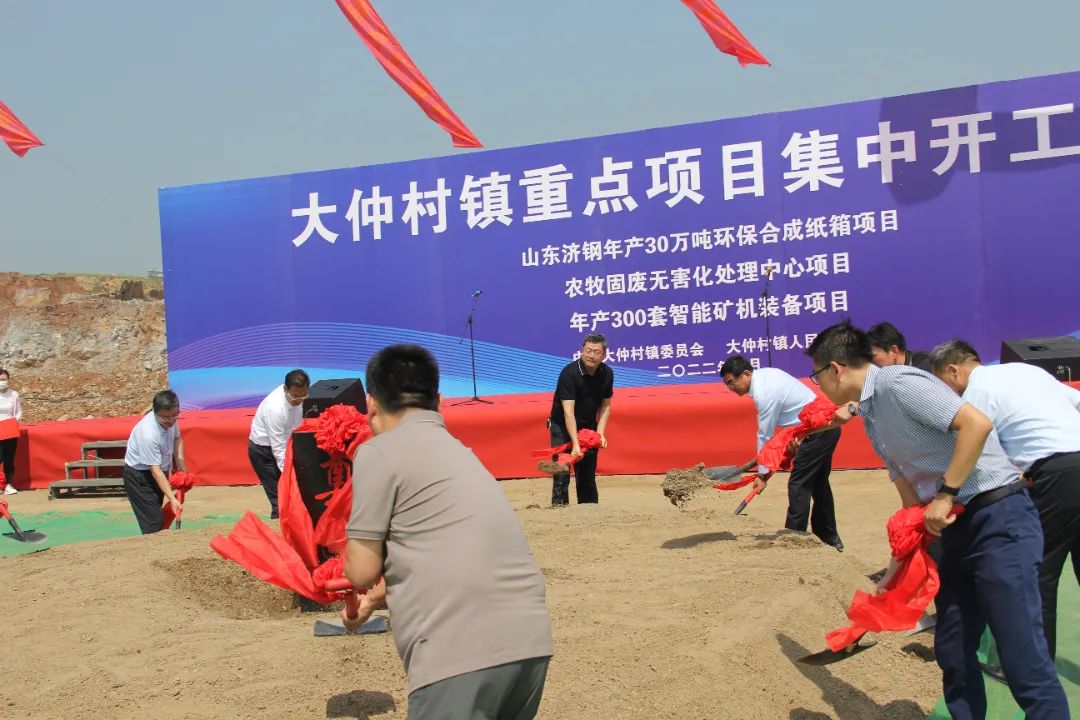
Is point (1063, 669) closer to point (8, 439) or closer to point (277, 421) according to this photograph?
point (277, 421)

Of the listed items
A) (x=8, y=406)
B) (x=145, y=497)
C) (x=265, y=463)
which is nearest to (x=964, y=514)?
(x=265, y=463)

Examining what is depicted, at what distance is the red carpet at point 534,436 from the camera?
35.6 ft

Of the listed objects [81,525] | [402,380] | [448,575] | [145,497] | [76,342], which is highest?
[76,342]

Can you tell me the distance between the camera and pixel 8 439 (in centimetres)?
1312

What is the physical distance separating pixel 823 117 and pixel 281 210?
23.7ft

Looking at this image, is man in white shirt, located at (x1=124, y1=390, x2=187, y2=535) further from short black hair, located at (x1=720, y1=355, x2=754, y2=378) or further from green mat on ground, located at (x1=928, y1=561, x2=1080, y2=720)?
green mat on ground, located at (x1=928, y1=561, x2=1080, y2=720)

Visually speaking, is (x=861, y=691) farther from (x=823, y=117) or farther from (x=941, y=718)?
(x=823, y=117)

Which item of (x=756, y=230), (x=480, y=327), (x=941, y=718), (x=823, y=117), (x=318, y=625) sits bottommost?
(x=941, y=718)

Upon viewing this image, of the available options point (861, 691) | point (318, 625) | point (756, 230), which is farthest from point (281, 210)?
point (861, 691)

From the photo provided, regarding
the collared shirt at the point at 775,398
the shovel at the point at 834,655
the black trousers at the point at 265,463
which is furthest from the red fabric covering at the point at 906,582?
the black trousers at the point at 265,463

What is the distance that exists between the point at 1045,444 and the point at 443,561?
2.84 metres

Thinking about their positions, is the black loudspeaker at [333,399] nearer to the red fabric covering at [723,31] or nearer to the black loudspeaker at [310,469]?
the black loudspeaker at [310,469]

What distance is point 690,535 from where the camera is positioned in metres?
7.11

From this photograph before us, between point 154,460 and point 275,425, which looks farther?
point 275,425
